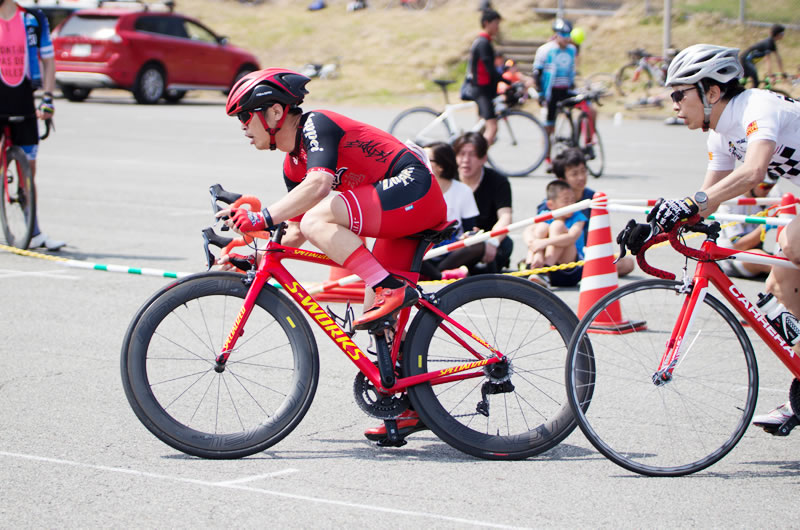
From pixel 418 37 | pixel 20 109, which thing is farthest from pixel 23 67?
pixel 418 37

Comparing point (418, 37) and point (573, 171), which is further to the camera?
point (418, 37)

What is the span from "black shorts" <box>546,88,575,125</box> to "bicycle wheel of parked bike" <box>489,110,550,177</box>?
0.98ft

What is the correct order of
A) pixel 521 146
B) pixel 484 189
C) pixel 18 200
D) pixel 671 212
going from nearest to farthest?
pixel 671 212 < pixel 484 189 < pixel 18 200 < pixel 521 146

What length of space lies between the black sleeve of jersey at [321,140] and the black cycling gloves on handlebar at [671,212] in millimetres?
1390

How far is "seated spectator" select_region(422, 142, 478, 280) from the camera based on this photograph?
8.69 metres

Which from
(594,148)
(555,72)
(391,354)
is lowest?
(594,148)

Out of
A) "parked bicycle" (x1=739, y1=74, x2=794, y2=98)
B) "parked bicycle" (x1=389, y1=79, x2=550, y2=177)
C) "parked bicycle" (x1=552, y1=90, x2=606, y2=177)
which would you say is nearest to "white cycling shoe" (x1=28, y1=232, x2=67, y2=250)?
"parked bicycle" (x1=389, y1=79, x2=550, y2=177)

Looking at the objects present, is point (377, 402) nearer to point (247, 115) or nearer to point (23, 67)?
point (247, 115)

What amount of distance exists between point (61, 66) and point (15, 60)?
16.3 m

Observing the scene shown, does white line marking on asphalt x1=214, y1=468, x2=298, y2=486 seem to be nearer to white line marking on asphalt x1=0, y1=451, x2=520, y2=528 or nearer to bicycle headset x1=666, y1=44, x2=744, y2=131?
white line marking on asphalt x1=0, y1=451, x2=520, y2=528

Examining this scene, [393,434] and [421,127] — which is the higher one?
[421,127]

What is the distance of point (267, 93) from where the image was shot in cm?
470

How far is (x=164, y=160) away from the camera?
16969mm

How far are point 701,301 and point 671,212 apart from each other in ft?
1.57
